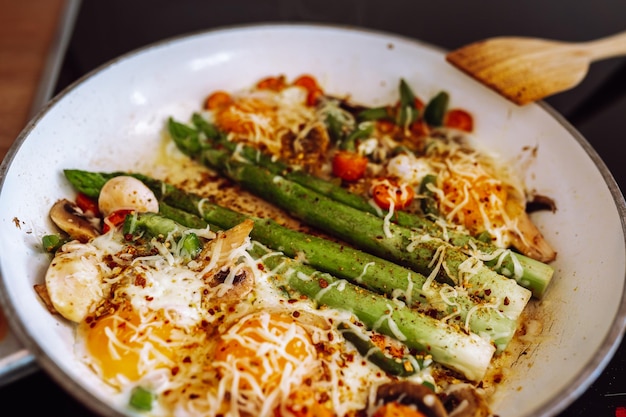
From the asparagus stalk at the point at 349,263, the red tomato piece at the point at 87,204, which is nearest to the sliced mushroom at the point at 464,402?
the asparagus stalk at the point at 349,263

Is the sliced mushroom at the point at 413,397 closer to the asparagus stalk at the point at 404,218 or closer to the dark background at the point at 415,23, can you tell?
the asparagus stalk at the point at 404,218

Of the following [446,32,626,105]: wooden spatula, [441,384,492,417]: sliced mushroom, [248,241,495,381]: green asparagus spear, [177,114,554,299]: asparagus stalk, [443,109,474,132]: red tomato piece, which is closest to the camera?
[441,384,492,417]: sliced mushroom

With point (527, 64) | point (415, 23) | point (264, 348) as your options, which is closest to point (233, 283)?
point (264, 348)

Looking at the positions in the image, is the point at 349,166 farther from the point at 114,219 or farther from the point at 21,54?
the point at 21,54

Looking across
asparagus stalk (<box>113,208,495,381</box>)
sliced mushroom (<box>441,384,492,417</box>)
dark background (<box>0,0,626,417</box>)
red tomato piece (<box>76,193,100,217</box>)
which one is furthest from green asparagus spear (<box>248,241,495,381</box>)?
dark background (<box>0,0,626,417</box>)

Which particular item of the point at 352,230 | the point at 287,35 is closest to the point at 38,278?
the point at 352,230

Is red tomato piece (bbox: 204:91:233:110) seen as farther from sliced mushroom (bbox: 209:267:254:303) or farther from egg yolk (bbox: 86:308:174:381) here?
egg yolk (bbox: 86:308:174:381)

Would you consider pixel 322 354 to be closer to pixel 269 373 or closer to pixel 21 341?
pixel 269 373
